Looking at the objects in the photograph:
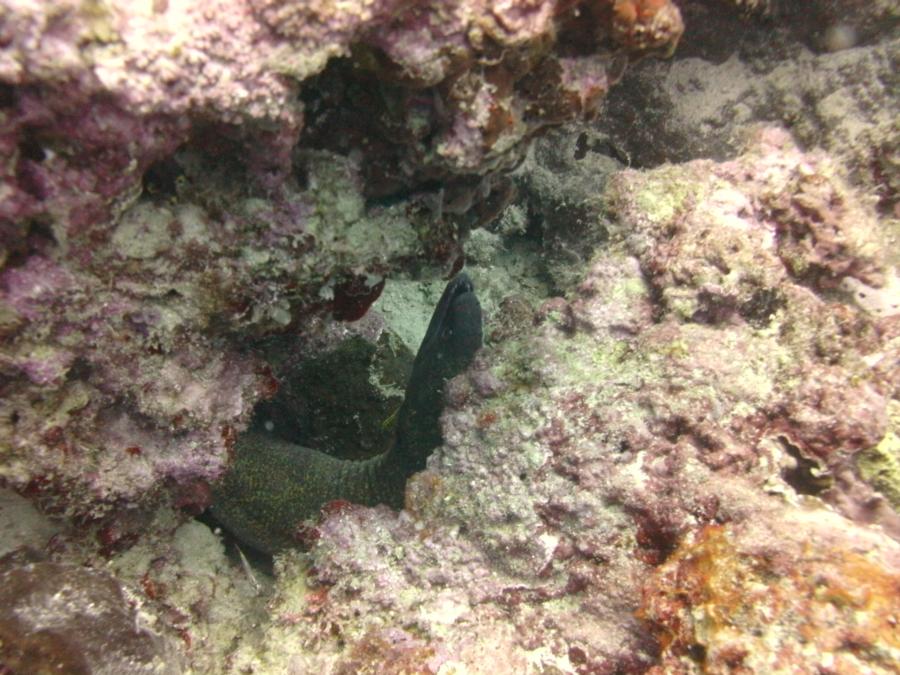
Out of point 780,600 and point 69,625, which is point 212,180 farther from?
point 780,600

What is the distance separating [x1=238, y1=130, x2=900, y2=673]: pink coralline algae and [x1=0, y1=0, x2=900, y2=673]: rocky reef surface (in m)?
0.02

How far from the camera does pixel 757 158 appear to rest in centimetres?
387

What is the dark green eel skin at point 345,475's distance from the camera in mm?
4223

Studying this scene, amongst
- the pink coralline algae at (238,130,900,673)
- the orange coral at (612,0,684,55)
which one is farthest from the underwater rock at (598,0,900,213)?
the orange coral at (612,0,684,55)

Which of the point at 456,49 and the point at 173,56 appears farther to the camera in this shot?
the point at 456,49

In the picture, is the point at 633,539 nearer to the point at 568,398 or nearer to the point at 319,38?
the point at 568,398

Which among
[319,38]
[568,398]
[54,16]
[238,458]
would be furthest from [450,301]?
[54,16]

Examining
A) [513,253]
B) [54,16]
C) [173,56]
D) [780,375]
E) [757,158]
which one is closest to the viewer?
[54,16]

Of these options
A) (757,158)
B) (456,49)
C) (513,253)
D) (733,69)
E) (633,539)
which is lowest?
(633,539)

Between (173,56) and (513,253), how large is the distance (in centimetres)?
434

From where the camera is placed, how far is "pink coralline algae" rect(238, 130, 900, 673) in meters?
2.48

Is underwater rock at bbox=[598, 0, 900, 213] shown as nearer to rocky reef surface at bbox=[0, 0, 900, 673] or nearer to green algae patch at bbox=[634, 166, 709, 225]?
rocky reef surface at bbox=[0, 0, 900, 673]

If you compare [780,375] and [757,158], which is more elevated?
[757,158]

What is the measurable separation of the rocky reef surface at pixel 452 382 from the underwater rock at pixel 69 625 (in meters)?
0.01
